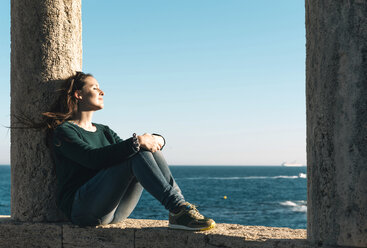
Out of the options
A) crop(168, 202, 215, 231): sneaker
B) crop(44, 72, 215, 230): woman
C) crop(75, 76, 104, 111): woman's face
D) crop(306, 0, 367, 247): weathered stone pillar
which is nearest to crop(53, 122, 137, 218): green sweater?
crop(44, 72, 215, 230): woman

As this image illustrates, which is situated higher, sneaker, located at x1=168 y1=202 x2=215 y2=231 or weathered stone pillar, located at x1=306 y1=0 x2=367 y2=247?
weathered stone pillar, located at x1=306 y1=0 x2=367 y2=247

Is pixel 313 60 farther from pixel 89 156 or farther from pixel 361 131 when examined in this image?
pixel 89 156

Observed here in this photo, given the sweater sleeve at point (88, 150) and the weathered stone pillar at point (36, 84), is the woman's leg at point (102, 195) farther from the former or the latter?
the weathered stone pillar at point (36, 84)

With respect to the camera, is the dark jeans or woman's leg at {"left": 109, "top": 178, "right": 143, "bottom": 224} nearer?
the dark jeans

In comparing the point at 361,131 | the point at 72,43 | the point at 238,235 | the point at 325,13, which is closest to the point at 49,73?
the point at 72,43

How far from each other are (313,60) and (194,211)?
1.44m

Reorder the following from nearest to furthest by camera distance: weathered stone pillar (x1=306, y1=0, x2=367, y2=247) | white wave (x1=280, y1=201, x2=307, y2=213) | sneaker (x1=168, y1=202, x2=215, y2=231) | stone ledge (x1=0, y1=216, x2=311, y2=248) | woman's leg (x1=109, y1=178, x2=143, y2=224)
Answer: weathered stone pillar (x1=306, y1=0, x2=367, y2=247) < stone ledge (x1=0, y1=216, x2=311, y2=248) < sneaker (x1=168, y1=202, x2=215, y2=231) < woman's leg (x1=109, y1=178, x2=143, y2=224) < white wave (x1=280, y1=201, x2=307, y2=213)

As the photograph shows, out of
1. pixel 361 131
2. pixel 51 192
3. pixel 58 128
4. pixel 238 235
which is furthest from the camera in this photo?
pixel 51 192

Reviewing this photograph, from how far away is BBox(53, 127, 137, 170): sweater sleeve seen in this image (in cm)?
358

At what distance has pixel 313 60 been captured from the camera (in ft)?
10.5

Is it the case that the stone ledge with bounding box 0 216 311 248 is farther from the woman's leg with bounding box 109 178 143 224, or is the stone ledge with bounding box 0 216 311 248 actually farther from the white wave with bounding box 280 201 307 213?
the white wave with bounding box 280 201 307 213

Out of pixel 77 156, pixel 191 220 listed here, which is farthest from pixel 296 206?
pixel 77 156

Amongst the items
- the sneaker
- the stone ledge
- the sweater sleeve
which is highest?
the sweater sleeve

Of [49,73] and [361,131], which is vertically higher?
[49,73]
